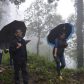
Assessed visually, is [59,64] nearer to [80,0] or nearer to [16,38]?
[16,38]

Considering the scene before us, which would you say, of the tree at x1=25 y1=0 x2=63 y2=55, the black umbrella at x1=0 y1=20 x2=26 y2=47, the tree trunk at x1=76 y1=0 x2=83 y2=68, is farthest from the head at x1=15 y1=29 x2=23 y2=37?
the tree at x1=25 y1=0 x2=63 y2=55

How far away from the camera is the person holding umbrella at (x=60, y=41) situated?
34.6 ft

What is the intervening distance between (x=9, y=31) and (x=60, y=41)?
2.06 meters

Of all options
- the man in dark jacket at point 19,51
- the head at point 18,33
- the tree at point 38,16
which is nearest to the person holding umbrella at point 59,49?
the man in dark jacket at point 19,51

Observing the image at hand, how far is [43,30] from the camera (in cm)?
3088

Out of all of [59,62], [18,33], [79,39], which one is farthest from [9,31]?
[79,39]

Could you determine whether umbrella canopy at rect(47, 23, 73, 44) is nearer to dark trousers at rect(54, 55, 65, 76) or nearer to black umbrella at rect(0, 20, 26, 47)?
dark trousers at rect(54, 55, 65, 76)

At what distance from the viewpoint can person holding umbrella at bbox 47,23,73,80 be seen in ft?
34.6

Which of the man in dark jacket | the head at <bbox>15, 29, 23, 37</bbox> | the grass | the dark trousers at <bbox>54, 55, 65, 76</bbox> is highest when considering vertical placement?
the head at <bbox>15, 29, 23, 37</bbox>

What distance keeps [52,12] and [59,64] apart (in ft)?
68.3

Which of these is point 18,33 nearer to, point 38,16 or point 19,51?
point 19,51

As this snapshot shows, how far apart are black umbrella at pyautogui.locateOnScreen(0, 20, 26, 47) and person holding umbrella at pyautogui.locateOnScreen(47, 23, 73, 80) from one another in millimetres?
1642

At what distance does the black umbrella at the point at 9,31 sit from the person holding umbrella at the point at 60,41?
1642 mm

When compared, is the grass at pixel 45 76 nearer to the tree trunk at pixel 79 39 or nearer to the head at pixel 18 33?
the head at pixel 18 33
